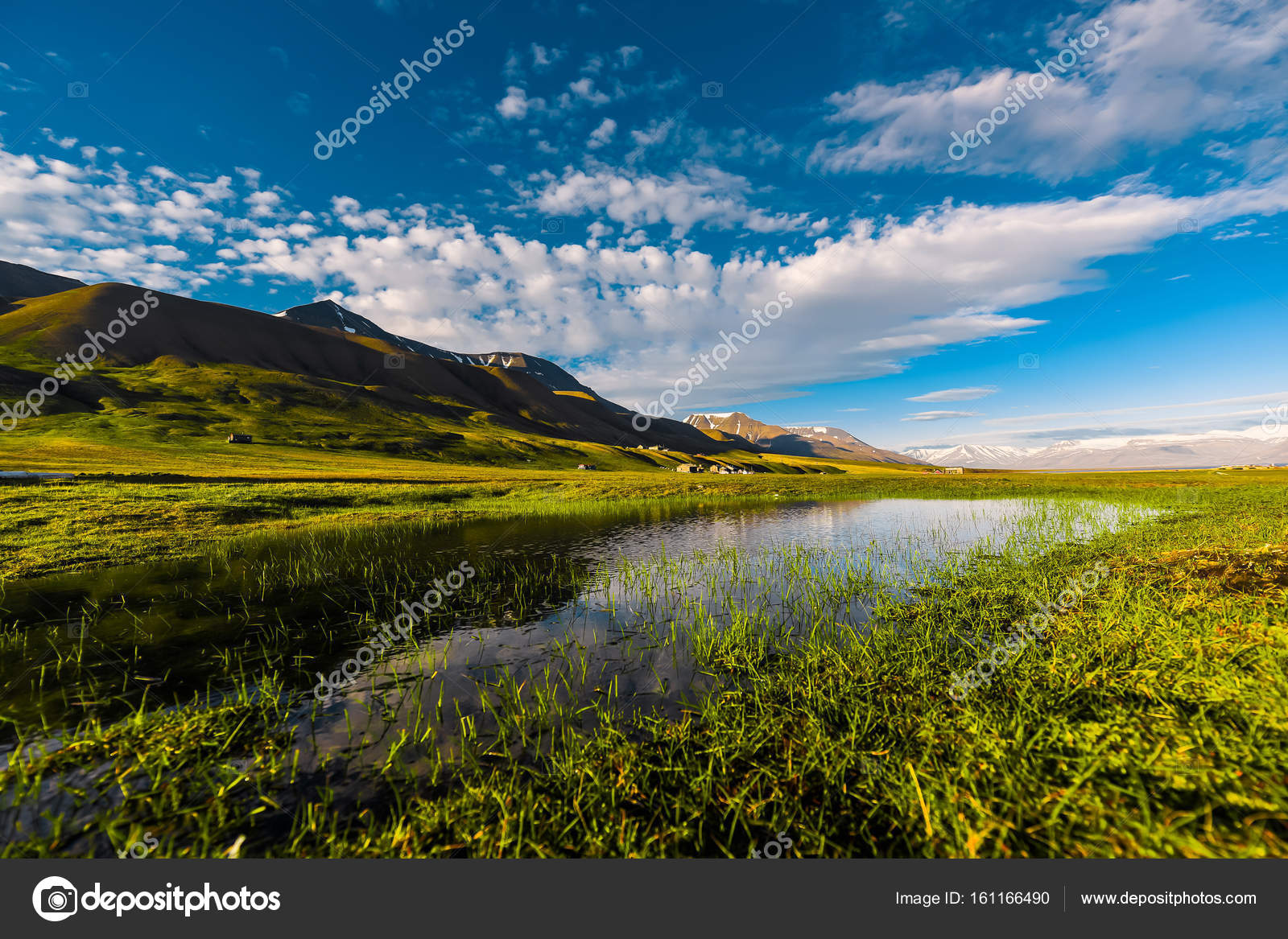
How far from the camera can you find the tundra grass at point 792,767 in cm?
491

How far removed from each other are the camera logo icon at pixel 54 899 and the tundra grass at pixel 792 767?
A: 0.97 metres

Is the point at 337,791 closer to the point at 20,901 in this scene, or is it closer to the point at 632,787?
the point at 20,901

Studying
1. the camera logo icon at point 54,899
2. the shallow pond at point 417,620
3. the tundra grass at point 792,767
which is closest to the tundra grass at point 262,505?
the shallow pond at point 417,620

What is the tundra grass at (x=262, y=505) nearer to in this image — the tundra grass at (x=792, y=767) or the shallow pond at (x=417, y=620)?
the shallow pond at (x=417, y=620)

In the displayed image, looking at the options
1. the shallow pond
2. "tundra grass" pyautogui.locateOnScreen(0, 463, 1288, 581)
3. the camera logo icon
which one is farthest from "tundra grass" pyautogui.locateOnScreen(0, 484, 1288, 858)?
"tundra grass" pyautogui.locateOnScreen(0, 463, 1288, 581)

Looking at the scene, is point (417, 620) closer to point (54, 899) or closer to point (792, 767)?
point (54, 899)

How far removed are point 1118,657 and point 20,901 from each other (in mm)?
16249

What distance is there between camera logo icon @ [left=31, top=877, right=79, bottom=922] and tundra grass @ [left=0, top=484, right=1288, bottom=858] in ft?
3.18

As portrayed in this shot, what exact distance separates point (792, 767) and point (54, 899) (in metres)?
8.63

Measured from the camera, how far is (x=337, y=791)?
22.9ft

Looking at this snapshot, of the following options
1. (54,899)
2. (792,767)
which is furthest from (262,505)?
(792,767)

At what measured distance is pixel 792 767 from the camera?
22.1 ft

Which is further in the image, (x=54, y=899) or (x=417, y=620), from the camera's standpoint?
(x=417, y=620)

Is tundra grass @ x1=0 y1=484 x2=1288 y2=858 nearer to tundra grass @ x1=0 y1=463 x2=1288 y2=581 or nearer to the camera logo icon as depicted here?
the camera logo icon
